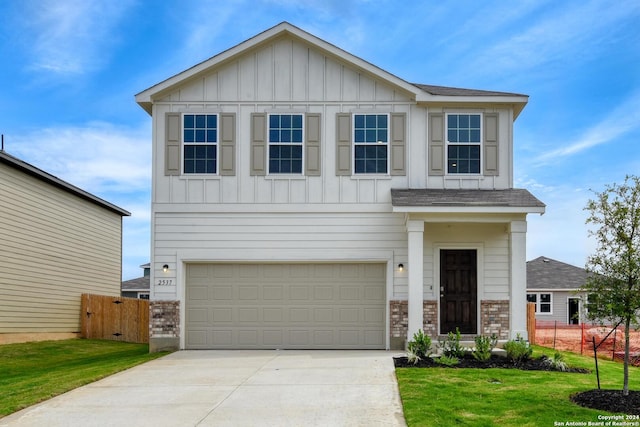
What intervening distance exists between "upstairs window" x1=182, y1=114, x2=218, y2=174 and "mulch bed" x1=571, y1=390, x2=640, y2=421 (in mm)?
9493

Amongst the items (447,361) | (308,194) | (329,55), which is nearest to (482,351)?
(447,361)

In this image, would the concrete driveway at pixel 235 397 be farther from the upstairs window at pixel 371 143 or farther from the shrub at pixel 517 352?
the upstairs window at pixel 371 143

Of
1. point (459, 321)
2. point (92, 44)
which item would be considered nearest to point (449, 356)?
point (459, 321)

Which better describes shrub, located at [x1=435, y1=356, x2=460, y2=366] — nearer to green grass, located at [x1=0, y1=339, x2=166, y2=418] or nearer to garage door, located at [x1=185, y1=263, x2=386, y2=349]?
garage door, located at [x1=185, y1=263, x2=386, y2=349]

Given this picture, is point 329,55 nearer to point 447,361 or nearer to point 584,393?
point 447,361

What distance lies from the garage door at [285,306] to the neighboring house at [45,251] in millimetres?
6933

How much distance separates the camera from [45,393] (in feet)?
32.0

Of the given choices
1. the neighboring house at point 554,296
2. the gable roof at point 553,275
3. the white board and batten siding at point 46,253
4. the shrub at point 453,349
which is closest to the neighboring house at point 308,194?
the shrub at point 453,349

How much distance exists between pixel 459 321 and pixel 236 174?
6.20m

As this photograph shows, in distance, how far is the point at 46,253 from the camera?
20891 millimetres

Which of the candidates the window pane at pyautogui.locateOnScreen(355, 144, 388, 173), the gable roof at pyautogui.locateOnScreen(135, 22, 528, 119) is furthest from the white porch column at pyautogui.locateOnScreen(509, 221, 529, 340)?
the window pane at pyautogui.locateOnScreen(355, 144, 388, 173)

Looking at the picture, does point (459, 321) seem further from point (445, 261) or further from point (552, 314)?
point (552, 314)

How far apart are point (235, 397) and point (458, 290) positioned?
7471 mm

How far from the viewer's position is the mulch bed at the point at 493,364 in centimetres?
1173
